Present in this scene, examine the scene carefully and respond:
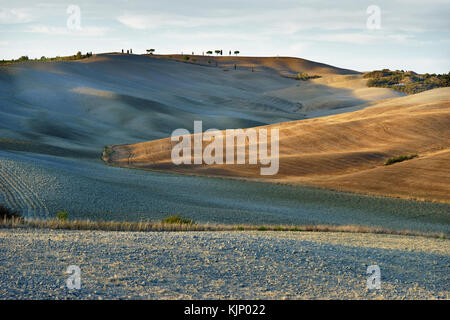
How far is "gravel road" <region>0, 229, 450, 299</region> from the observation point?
9.79m

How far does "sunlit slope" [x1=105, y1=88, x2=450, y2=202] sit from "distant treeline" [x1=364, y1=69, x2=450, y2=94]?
7367 centimetres

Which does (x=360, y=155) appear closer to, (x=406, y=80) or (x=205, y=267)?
(x=205, y=267)

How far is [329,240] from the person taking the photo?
17.2 metres

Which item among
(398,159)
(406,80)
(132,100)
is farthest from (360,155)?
(406,80)

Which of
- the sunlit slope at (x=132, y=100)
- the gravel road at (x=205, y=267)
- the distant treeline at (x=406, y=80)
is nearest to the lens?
the gravel road at (x=205, y=267)

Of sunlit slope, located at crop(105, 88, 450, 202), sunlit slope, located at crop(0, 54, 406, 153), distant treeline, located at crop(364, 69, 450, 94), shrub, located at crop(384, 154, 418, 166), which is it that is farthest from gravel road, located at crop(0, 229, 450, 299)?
distant treeline, located at crop(364, 69, 450, 94)

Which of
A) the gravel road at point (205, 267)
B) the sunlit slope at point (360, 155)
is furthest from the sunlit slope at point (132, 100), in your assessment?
the gravel road at point (205, 267)

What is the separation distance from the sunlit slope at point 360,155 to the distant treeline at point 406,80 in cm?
7367

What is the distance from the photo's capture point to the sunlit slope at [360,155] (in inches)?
1448

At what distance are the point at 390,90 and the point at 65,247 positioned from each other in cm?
13109

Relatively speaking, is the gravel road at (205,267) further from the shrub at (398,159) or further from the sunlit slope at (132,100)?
the sunlit slope at (132,100)

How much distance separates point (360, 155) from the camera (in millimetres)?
44031

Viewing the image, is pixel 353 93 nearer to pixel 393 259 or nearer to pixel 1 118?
pixel 1 118
